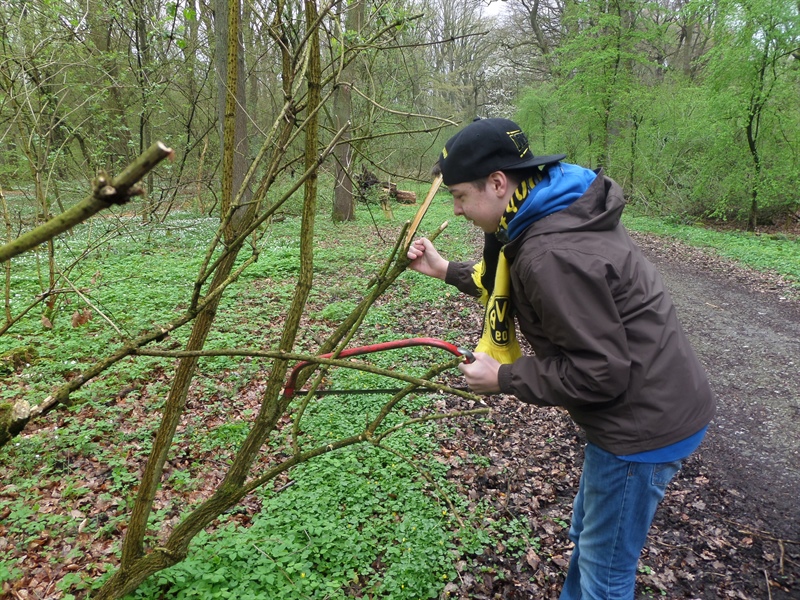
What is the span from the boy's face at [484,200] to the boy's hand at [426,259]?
0.40 m

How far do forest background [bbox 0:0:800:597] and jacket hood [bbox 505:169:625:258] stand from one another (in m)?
0.46

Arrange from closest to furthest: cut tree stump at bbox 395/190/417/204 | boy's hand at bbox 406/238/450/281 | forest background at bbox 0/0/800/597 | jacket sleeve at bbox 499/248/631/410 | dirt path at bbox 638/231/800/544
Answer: jacket sleeve at bbox 499/248/631/410 → forest background at bbox 0/0/800/597 → boy's hand at bbox 406/238/450/281 → dirt path at bbox 638/231/800/544 → cut tree stump at bbox 395/190/417/204

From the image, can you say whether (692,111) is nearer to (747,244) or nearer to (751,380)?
(747,244)

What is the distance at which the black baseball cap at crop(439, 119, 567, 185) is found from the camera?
1.60m

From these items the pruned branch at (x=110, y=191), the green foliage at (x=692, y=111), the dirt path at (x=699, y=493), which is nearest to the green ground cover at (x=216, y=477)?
the dirt path at (x=699, y=493)

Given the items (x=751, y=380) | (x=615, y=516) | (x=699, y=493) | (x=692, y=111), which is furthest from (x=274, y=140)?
(x=692, y=111)

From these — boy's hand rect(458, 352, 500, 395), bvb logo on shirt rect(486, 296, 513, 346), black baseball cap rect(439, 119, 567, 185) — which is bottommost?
boy's hand rect(458, 352, 500, 395)

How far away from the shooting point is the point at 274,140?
1.88 m

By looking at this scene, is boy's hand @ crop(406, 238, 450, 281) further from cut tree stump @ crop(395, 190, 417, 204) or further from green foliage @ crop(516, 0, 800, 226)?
cut tree stump @ crop(395, 190, 417, 204)

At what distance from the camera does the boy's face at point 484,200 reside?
1.66 metres

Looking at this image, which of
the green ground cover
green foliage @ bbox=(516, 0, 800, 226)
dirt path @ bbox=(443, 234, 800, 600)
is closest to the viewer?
the green ground cover

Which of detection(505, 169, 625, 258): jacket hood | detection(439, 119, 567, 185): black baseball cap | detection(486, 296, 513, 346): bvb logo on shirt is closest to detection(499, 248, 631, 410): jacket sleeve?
detection(505, 169, 625, 258): jacket hood

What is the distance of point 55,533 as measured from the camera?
8.63ft

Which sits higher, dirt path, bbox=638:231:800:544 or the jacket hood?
the jacket hood
